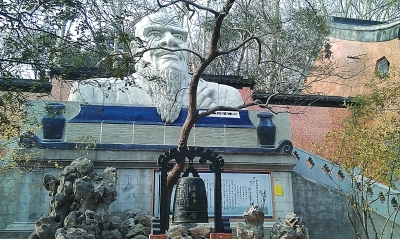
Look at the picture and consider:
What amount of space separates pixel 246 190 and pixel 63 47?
18.1ft

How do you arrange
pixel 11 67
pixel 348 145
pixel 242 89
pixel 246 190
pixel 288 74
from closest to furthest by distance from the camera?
pixel 11 67
pixel 348 145
pixel 246 190
pixel 242 89
pixel 288 74

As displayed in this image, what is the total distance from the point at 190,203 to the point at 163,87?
5.08 meters

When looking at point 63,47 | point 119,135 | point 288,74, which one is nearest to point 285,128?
point 119,135

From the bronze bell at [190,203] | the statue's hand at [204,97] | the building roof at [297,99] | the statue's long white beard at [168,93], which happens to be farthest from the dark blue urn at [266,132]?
the bronze bell at [190,203]

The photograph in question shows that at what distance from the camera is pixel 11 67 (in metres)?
5.98

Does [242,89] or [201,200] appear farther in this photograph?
[242,89]

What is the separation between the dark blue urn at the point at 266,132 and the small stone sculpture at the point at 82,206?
3.92 meters

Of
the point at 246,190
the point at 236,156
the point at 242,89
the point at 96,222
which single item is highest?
the point at 242,89

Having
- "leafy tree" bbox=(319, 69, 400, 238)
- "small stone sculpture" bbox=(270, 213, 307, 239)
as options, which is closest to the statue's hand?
"leafy tree" bbox=(319, 69, 400, 238)

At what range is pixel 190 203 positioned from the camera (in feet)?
20.1

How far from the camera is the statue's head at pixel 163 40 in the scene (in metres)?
11.2

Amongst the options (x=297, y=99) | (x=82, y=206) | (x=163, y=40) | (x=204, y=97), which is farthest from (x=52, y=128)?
(x=297, y=99)

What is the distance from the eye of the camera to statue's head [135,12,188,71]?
11.2 meters

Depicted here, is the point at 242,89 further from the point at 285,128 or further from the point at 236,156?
the point at 236,156
